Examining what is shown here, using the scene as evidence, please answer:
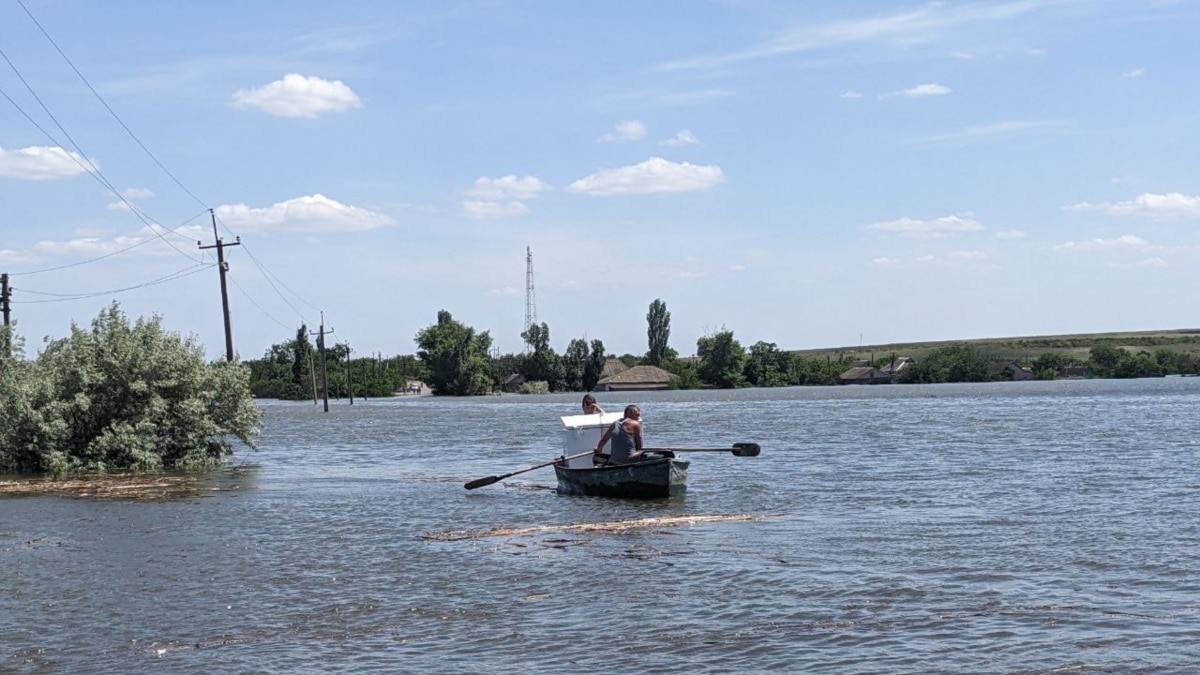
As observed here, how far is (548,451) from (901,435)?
48.5ft

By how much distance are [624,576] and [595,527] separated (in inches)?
192

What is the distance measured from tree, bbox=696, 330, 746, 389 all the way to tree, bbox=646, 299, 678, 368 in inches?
386

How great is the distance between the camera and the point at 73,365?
33.5 metres

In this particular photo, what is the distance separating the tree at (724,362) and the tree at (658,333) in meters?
9.80

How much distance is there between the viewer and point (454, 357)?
166 meters

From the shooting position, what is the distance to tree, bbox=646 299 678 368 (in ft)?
628

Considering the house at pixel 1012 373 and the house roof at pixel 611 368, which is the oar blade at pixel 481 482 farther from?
the house at pixel 1012 373

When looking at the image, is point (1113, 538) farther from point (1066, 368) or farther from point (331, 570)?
point (1066, 368)

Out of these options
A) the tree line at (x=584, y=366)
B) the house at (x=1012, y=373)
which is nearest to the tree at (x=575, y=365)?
the tree line at (x=584, y=366)

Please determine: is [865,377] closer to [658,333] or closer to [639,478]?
[658,333]

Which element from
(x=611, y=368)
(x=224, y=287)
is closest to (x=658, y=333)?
(x=611, y=368)

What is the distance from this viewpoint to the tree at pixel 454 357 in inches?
6481

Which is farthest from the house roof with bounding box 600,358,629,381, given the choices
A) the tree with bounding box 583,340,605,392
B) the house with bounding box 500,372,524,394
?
the house with bounding box 500,372,524,394

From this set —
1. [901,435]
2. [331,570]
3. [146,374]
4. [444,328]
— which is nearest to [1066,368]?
[444,328]
